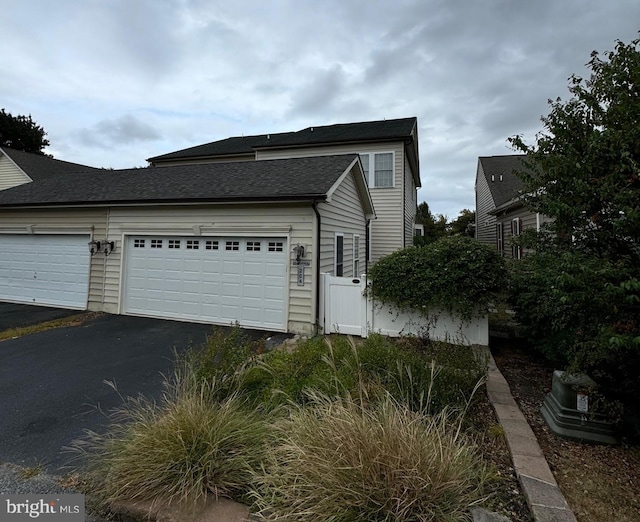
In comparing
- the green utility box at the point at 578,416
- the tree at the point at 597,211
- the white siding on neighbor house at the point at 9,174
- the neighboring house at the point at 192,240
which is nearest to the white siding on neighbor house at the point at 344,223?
the neighboring house at the point at 192,240

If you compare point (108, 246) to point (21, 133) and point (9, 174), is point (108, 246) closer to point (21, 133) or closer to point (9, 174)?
point (9, 174)

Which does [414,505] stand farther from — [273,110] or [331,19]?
[273,110]

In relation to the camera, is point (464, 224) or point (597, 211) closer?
point (597, 211)

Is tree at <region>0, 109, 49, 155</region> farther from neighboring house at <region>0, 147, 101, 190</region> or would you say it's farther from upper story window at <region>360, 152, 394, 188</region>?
upper story window at <region>360, 152, 394, 188</region>

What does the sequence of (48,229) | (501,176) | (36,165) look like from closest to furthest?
(48,229) < (36,165) < (501,176)

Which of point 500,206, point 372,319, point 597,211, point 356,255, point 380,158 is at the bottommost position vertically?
point 372,319

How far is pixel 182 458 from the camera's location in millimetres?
2242

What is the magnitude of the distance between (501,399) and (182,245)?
7.51m

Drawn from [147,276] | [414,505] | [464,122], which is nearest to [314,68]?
[464,122]

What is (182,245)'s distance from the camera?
825cm

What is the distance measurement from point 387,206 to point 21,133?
120ft

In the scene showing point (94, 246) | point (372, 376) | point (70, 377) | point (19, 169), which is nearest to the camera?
point (372, 376)

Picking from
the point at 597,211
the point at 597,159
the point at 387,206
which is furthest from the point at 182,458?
the point at 387,206

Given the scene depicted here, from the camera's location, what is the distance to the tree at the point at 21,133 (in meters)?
29.2
